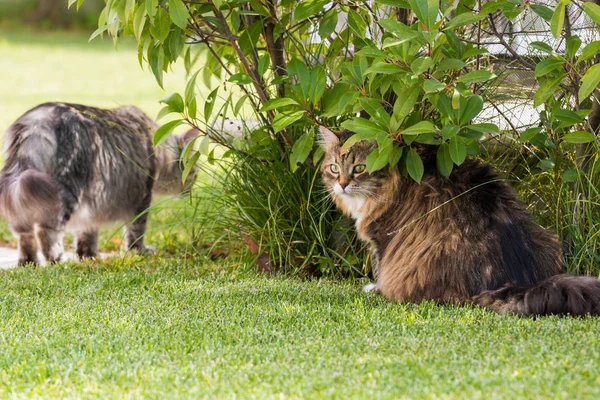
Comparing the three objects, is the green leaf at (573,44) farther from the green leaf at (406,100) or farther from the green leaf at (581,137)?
the green leaf at (406,100)

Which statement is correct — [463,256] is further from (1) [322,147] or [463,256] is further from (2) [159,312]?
(2) [159,312]

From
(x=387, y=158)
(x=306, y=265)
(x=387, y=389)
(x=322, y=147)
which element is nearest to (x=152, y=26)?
(x=322, y=147)

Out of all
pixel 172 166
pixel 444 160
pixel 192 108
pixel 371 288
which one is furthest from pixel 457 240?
pixel 172 166

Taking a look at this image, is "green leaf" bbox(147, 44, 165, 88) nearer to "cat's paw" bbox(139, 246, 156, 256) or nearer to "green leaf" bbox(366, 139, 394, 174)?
"green leaf" bbox(366, 139, 394, 174)

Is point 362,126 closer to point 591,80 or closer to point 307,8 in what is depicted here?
point 307,8

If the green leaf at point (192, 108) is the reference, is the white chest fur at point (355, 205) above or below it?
below

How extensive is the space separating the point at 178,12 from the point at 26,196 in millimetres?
1622

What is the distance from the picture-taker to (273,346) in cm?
253

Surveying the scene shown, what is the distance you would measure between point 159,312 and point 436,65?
1424 mm

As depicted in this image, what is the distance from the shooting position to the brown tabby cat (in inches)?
115

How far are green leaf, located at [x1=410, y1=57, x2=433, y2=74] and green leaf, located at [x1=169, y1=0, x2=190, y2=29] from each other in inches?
37.7

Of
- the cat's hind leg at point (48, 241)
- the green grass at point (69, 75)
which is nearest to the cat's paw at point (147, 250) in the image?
the cat's hind leg at point (48, 241)

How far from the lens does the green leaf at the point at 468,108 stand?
9.62 feet

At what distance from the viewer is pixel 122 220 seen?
204 inches
